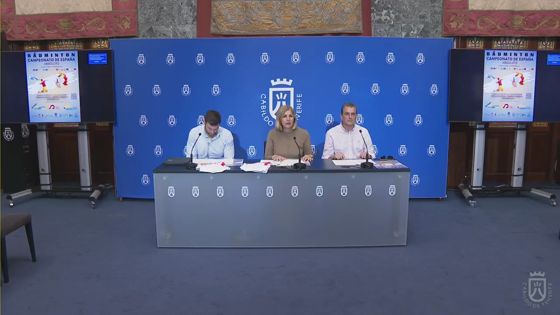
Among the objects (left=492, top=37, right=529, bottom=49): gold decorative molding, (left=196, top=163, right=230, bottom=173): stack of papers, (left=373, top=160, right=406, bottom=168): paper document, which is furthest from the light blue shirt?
(left=492, top=37, right=529, bottom=49): gold decorative molding

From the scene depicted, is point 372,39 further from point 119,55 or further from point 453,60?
point 119,55

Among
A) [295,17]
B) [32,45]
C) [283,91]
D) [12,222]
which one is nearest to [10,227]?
[12,222]

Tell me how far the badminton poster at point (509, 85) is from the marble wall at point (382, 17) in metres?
0.92

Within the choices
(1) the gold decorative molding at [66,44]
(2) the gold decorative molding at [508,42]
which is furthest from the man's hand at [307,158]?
(1) the gold decorative molding at [66,44]

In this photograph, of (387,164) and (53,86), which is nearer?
(387,164)

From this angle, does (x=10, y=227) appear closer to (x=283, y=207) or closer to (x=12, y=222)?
(x=12, y=222)

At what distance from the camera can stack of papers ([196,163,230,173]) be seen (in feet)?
11.2

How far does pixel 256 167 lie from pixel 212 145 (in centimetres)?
86

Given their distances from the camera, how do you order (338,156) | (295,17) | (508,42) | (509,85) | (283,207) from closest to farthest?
(283,207) → (338,156) → (509,85) → (295,17) → (508,42)

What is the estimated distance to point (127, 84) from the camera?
495cm

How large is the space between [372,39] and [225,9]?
6.18ft

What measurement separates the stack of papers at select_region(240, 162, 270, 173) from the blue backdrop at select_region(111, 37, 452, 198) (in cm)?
138

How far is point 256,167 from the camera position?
3480 mm

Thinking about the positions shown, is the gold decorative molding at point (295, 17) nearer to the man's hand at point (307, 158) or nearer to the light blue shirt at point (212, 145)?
the light blue shirt at point (212, 145)
